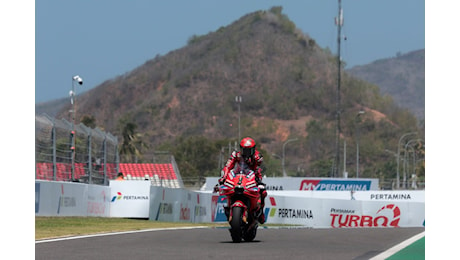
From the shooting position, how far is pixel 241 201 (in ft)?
55.1

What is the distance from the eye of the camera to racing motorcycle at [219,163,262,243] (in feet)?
54.3

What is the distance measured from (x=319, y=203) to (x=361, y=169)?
457 ft

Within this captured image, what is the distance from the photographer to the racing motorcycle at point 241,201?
16.6 meters

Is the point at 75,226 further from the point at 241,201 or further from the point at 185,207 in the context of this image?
the point at 185,207

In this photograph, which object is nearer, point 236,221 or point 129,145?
point 236,221

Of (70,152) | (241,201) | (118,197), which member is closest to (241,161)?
(241,201)

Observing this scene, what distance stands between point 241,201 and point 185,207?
16.4 meters

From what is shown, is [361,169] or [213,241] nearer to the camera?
[213,241]

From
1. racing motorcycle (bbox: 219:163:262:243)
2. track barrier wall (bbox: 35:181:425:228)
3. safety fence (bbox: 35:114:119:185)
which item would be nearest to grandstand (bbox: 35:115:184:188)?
safety fence (bbox: 35:114:119:185)

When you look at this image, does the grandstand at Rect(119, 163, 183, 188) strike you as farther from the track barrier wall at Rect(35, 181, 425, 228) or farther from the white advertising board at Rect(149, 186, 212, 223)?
the white advertising board at Rect(149, 186, 212, 223)

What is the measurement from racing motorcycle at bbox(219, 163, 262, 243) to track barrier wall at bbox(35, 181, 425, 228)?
9.46 meters

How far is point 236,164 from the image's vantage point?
17.3 m

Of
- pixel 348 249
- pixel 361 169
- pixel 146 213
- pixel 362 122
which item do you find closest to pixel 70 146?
pixel 146 213
